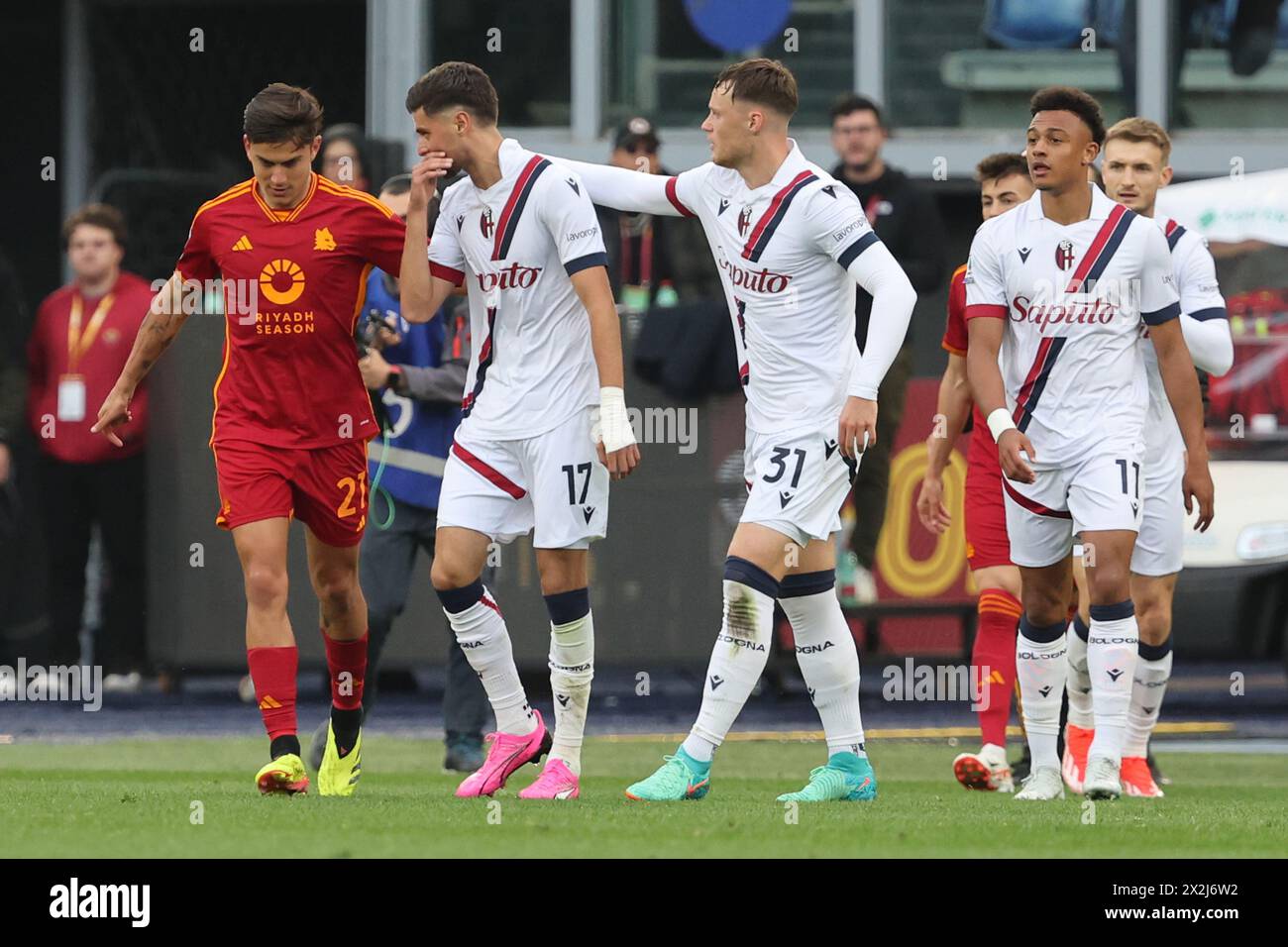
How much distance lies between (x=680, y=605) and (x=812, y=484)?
19.1ft

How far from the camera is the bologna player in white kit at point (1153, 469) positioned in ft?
30.1

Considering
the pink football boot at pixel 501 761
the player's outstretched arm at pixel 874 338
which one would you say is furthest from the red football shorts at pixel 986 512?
the pink football boot at pixel 501 761

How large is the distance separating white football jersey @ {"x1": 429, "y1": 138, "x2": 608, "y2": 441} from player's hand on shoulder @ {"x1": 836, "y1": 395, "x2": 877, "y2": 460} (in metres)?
0.91

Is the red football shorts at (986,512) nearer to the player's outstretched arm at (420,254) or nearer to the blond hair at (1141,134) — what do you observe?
the blond hair at (1141,134)

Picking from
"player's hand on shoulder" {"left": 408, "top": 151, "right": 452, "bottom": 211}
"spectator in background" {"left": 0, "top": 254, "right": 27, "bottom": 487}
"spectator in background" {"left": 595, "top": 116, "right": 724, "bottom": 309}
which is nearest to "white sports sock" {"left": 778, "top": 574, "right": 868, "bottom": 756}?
"player's hand on shoulder" {"left": 408, "top": 151, "right": 452, "bottom": 211}

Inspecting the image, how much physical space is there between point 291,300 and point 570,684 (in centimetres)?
157

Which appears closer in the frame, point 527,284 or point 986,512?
point 527,284

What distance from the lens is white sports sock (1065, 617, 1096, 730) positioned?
9.79 m

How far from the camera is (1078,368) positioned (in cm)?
853

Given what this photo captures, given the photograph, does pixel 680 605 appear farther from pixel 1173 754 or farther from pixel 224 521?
pixel 224 521

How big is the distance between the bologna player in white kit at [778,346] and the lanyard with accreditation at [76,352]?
20.7ft

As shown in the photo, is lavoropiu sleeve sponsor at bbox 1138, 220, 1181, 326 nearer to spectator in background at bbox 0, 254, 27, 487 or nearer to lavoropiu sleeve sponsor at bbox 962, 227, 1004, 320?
lavoropiu sleeve sponsor at bbox 962, 227, 1004, 320

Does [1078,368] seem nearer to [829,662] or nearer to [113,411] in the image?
[829,662]

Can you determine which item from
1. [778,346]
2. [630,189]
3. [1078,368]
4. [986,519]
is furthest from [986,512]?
[630,189]
